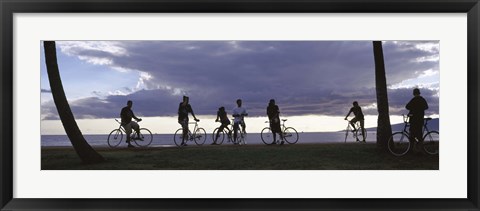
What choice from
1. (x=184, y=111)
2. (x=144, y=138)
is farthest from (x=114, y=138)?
(x=184, y=111)

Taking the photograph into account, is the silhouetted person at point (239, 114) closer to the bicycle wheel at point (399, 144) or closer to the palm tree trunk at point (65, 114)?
the palm tree trunk at point (65, 114)

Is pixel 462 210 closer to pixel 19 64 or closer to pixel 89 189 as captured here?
pixel 89 189

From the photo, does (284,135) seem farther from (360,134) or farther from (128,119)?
(128,119)

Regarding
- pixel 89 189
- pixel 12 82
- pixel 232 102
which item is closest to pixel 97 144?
pixel 89 189

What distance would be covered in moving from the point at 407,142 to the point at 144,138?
3.95 meters

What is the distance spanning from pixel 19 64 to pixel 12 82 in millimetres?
249

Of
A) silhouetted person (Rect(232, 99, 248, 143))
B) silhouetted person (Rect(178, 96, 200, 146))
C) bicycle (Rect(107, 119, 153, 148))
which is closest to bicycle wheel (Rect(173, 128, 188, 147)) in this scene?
silhouetted person (Rect(178, 96, 200, 146))

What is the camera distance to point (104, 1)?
6.97 m

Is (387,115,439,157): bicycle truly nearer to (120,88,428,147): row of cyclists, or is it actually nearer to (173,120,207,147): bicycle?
(120,88,428,147): row of cyclists

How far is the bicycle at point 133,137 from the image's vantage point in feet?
25.5

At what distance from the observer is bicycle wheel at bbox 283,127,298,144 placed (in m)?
8.45

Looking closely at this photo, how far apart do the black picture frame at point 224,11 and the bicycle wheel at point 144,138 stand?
117 cm

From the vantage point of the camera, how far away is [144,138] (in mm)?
7980

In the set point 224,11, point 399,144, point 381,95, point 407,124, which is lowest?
point 399,144
